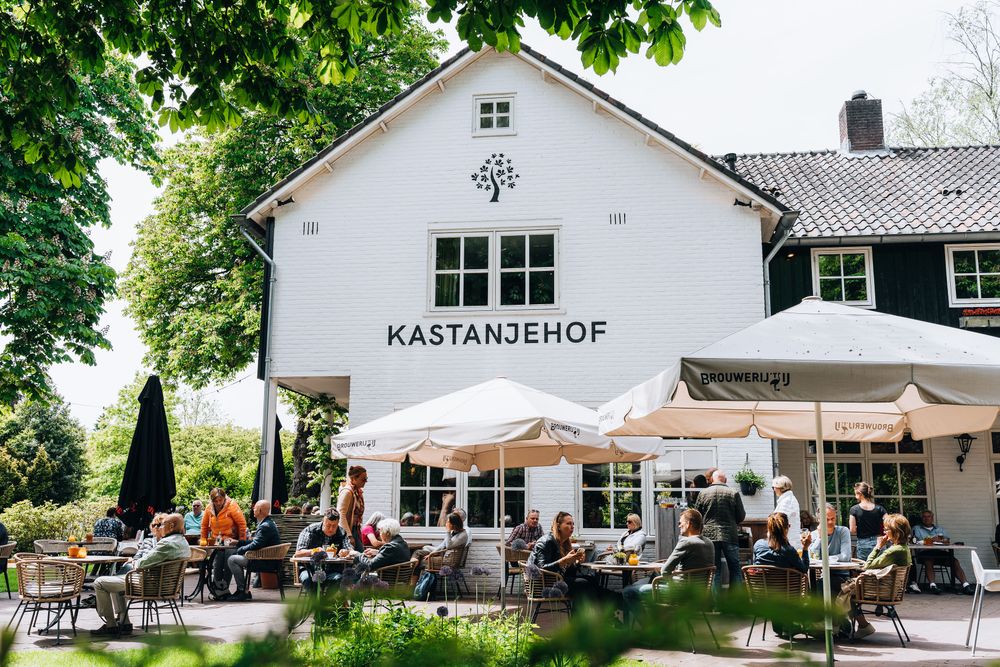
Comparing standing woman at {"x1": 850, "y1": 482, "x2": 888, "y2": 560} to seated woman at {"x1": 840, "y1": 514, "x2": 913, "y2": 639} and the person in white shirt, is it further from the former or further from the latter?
seated woman at {"x1": 840, "y1": 514, "x2": 913, "y2": 639}

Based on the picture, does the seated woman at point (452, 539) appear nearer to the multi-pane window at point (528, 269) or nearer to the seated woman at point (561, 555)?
the seated woman at point (561, 555)

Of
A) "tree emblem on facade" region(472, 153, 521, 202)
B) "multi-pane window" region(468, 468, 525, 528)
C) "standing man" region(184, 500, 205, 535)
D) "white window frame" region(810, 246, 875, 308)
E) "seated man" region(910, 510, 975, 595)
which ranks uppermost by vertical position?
"tree emblem on facade" region(472, 153, 521, 202)

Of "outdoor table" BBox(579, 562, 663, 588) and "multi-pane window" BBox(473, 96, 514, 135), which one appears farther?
"multi-pane window" BBox(473, 96, 514, 135)

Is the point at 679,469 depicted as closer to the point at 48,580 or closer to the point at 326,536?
the point at 326,536

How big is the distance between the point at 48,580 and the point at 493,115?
969cm

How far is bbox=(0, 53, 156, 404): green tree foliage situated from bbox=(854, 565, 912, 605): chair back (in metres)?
13.4

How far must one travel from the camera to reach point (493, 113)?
1514 centimetres

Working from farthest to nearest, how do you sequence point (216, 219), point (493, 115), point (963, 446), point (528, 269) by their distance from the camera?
point (216, 219) < point (963, 446) < point (493, 115) < point (528, 269)

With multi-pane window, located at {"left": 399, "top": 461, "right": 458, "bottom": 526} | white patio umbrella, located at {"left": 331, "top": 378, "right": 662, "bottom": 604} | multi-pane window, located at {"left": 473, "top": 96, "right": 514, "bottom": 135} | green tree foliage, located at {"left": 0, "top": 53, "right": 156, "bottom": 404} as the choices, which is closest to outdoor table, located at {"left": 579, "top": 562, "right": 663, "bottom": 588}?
white patio umbrella, located at {"left": 331, "top": 378, "right": 662, "bottom": 604}

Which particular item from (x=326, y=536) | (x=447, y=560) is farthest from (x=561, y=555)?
(x=326, y=536)

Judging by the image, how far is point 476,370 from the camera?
14156 mm

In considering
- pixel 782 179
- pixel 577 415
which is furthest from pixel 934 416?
pixel 782 179

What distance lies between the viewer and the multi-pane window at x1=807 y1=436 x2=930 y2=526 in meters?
16.2

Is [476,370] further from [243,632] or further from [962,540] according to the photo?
[243,632]
